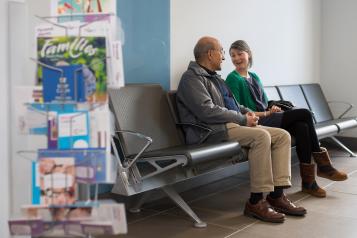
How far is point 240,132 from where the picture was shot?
11.0ft

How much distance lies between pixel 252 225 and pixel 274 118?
3.71 ft

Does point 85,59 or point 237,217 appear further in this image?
point 237,217

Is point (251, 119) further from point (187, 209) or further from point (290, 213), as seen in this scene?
point (187, 209)

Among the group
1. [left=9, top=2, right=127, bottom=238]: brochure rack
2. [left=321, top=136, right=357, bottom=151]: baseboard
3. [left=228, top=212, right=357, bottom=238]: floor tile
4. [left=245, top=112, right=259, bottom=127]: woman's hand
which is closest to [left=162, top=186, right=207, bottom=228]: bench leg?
[left=228, top=212, right=357, bottom=238]: floor tile

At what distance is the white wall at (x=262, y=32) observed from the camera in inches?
160

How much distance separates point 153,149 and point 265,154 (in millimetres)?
779

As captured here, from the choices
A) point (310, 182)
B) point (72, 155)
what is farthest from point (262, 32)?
point (72, 155)

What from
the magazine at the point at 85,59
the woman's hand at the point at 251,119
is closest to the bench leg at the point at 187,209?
the woman's hand at the point at 251,119

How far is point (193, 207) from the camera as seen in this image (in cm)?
355

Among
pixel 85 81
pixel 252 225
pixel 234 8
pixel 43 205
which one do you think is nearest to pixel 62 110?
pixel 85 81

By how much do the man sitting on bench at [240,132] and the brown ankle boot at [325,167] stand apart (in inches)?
21.8

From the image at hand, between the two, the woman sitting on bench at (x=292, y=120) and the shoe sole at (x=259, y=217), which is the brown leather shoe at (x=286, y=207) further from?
the woman sitting on bench at (x=292, y=120)
